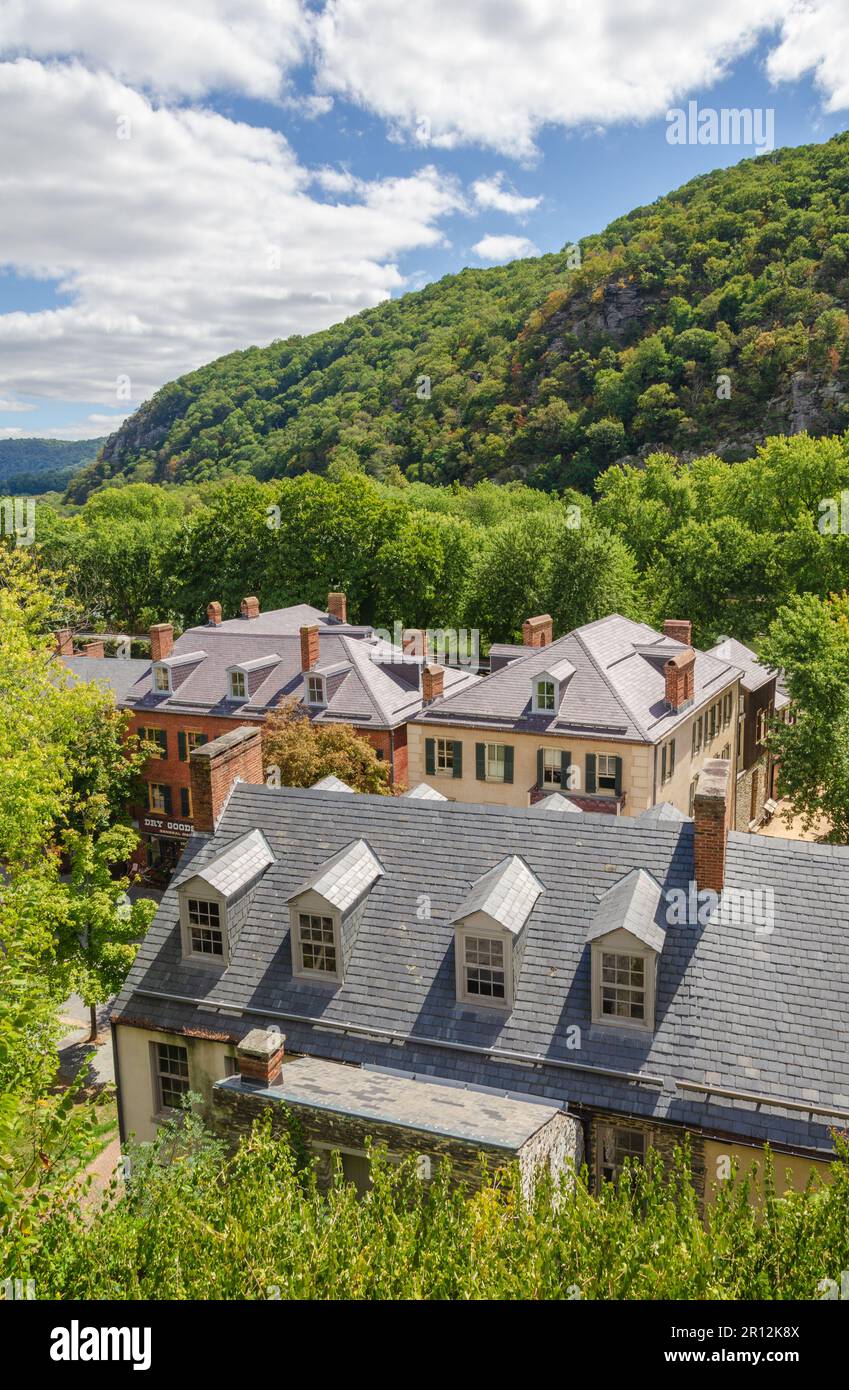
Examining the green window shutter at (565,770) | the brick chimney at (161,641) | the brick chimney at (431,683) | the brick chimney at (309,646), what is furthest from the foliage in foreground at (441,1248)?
the brick chimney at (161,641)

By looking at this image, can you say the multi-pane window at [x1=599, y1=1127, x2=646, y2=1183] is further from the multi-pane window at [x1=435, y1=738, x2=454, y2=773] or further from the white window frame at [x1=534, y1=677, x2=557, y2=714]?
the multi-pane window at [x1=435, y1=738, x2=454, y2=773]

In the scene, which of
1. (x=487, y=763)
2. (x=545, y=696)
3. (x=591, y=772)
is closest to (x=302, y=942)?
(x=591, y=772)

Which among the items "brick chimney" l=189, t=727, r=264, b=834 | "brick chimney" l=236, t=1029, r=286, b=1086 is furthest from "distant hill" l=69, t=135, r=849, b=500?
"brick chimney" l=236, t=1029, r=286, b=1086

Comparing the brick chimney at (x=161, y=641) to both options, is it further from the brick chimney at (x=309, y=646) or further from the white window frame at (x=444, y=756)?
the white window frame at (x=444, y=756)

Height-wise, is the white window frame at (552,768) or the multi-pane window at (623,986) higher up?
Result: the multi-pane window at (623,986)

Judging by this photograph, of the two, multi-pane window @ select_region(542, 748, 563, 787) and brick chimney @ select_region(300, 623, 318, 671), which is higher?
brick chimney @ select_region(300, 623, 318, 671)

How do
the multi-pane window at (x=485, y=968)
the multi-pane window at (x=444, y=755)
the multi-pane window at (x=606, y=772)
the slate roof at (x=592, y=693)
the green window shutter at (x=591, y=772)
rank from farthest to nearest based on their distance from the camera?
the multi-pane window at (x=444, y=755) < the green window shutter at (x=591, y=772) < the slate roof at (x=592, y=693) < the multi-pane window at (x=606, y=772) < the multi-pane window at (x=485, y=968)

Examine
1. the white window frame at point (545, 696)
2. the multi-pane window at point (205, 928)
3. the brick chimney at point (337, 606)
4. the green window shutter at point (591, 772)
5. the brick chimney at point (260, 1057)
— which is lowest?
the green window shutter at point (591, 772)

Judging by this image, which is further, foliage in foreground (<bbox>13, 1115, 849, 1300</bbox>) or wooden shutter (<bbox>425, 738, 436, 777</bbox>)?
wooden shutter (<bbox>425, 738, 436, 777</bbox>)
